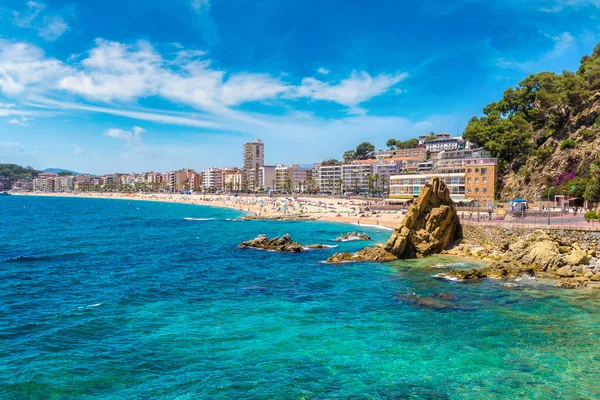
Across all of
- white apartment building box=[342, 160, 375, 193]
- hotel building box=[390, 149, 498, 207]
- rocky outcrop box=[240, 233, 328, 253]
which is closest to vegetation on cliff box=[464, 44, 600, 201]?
hotel building box=[390, 149, 498, 207]

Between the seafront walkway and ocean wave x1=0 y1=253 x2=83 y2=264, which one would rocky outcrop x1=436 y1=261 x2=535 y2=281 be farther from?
ocean wave x1=0 y1=253 x2=83 y2=264

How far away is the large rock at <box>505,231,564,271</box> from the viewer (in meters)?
33.8

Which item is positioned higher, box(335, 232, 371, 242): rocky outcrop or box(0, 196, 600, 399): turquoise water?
box(335, 232, 371, 242): rocky outcrop

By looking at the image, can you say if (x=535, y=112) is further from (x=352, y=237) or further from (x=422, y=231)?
(x=422, y=231)

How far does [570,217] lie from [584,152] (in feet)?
76.9

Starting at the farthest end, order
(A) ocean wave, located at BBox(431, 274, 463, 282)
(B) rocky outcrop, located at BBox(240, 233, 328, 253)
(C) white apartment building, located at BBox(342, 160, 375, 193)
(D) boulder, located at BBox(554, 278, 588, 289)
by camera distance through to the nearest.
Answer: (C) white apartment building, located at BBox(342, 160, 375, 193) → (B) rocky outcrop, located at BBox(240, 233, 328, 253) → (A) ocean wave, located at BBox(431, 274, 463, 282) → (D) boulder, located at BBox(554, 278, 588, 289)

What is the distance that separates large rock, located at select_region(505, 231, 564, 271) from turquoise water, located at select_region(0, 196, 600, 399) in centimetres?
584

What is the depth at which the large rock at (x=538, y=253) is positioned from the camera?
111 feet

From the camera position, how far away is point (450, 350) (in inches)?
744

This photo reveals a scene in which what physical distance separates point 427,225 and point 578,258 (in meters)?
13.7

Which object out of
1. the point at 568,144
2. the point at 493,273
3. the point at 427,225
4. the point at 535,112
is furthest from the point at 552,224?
the point at 535,112

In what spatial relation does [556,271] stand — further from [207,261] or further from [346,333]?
[207,261]

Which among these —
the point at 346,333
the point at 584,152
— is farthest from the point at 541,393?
the point at 584,152

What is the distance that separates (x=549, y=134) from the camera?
3095 inches
